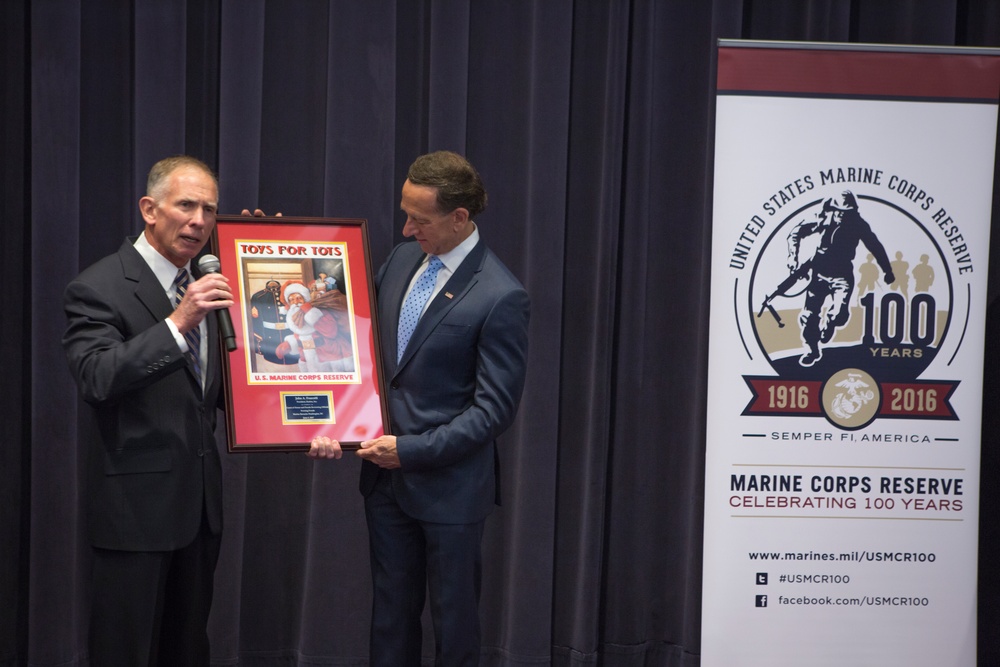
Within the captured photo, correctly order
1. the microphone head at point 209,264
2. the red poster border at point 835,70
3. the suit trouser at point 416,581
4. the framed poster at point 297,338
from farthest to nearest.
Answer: the red poster border at point 835,70 → the suit trouser at point 416,581 → the framed poster at point 297,338 → the microphone head at point 209,264

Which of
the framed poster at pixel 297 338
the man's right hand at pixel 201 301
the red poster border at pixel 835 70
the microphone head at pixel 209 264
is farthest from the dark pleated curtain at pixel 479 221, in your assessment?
the man's right hand at pixel 201 301

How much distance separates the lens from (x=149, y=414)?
227cm

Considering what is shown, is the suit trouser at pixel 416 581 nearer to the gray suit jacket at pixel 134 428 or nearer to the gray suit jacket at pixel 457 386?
the gray suit jacket at pixel 457 386

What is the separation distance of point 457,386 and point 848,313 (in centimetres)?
130

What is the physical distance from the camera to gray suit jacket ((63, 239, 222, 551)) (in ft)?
7.36

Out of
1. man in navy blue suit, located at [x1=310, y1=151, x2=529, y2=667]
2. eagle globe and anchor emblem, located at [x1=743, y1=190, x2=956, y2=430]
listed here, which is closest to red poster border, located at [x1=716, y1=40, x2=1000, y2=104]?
eagle globe and anchor emblem, located at [x1=743, y1=190, x2=956, y2=430]

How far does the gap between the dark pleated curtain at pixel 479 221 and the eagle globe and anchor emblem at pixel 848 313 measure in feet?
1.44

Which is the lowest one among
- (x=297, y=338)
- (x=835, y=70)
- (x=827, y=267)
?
(x=297, y=338)

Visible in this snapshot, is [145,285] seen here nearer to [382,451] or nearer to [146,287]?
[146,287]

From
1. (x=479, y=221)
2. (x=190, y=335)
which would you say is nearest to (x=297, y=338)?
(x=190, y=335)

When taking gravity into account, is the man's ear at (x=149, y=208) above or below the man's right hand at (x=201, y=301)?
above

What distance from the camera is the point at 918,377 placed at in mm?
3008

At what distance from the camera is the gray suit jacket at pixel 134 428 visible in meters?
2.24

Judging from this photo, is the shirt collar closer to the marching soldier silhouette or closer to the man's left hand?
the man's left hand
